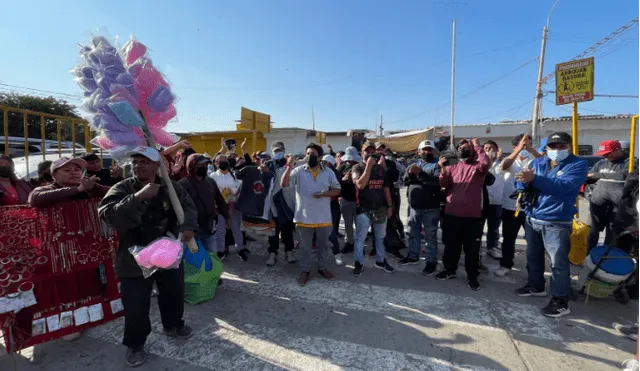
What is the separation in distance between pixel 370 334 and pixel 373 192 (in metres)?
2.05

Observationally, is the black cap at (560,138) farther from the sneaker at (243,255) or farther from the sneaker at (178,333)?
the sneaker at (243,255)

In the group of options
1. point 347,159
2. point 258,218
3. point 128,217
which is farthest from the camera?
point 347,159

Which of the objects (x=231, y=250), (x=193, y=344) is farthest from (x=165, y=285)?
(x=231, y=250)

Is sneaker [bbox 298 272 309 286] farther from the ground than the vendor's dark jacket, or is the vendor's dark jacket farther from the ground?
the vendor's dark jacket

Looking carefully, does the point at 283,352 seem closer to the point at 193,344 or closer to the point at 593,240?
the point at 193,344

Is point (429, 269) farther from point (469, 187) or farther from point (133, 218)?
point (133, 218)

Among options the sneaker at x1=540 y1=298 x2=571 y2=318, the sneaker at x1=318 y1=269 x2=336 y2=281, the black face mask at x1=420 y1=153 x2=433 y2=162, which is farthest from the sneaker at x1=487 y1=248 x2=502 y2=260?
the sneaker at x1=318 y1=269 x2=336 y2=281

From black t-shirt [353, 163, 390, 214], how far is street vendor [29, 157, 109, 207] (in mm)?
3140

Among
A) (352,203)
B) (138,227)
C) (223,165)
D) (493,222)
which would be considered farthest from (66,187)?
(493,222)

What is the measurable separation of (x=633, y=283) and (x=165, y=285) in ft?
16.9

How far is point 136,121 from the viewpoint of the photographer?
2402 millimetres

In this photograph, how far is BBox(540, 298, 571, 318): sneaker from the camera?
323 cm

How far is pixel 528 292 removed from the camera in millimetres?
3732

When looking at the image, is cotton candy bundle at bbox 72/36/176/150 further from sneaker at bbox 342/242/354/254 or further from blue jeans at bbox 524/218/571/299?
blue jeans at bbox 524/218/571/299
